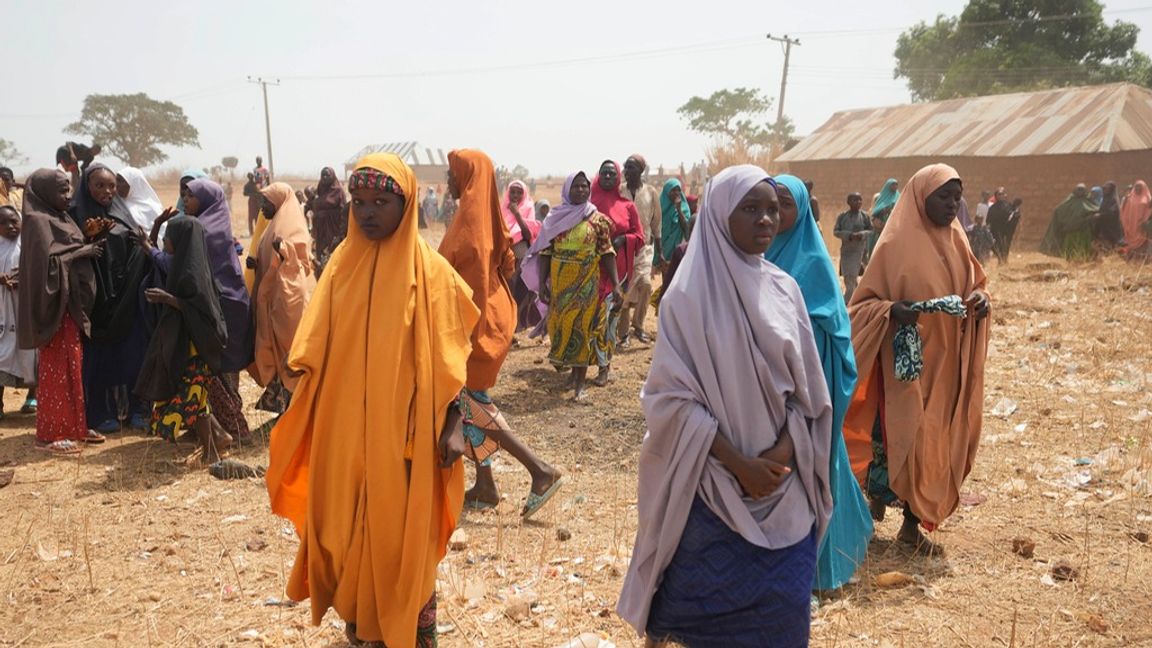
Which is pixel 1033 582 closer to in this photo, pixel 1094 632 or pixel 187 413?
pixel 1094 632

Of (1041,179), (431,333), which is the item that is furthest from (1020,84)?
(431,333)

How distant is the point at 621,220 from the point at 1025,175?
599 inches

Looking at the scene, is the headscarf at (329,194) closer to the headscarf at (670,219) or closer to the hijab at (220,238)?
the headscarf at (670,219)

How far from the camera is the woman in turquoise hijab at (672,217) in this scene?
9.52 m

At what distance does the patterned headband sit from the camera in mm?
3012

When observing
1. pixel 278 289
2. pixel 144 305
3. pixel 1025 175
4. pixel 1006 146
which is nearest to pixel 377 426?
pixel 278 289

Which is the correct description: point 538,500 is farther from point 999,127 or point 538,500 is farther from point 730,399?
point 999,127

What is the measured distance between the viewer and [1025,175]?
19.8 m

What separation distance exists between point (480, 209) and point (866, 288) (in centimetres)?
220

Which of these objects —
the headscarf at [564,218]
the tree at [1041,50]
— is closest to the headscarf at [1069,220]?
the headscarf at [564,218]

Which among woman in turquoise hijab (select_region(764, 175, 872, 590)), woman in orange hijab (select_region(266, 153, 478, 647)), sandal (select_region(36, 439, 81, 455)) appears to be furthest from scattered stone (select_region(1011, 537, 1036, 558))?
sandal (select_region(36, 439, 81, 455))

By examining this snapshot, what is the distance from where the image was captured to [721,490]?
2600 mm

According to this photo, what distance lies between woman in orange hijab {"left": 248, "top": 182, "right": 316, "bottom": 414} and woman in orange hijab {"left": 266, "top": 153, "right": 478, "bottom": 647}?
2.89m

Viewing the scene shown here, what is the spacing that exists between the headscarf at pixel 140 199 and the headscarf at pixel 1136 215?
17.1 m
